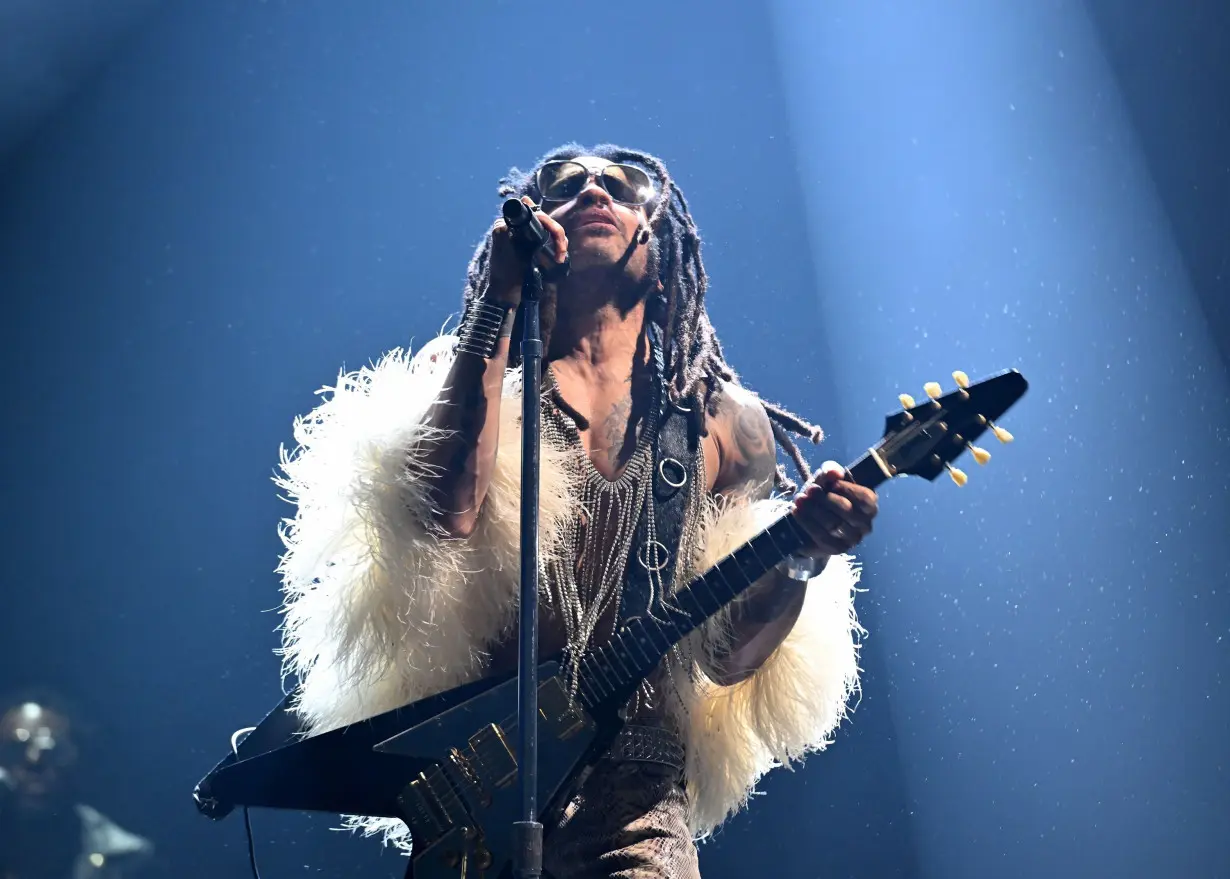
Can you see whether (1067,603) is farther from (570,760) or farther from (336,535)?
(336,535)

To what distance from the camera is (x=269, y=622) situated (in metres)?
2.73

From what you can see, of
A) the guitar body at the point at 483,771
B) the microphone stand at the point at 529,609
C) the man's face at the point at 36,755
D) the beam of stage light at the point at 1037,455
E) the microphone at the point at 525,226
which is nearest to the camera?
the microphone stand at the point at 529,609

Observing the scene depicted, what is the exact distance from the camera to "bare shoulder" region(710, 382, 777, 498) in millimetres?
2000

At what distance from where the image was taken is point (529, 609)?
1320 mm

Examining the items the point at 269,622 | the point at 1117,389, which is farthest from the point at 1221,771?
the point at 269,622

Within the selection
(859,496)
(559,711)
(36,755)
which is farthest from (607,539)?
(36,755)

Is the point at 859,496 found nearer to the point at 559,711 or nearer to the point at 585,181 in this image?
the point at 559,711

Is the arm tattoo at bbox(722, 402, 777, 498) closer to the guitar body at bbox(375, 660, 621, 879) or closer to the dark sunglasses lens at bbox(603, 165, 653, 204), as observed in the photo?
the dark sunglasses lens at bbox(603, 165, 653, 204)

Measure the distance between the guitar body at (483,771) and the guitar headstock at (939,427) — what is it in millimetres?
609

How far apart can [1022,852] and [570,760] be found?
1.40 metres

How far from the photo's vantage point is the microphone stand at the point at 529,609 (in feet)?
4.10

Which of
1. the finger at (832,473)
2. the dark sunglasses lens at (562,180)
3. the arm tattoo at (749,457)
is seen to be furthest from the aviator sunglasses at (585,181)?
the finger at (832,473)

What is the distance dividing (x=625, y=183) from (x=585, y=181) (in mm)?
82

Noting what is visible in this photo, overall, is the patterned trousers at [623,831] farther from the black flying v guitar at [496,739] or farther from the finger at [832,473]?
the finger at [832,473]
